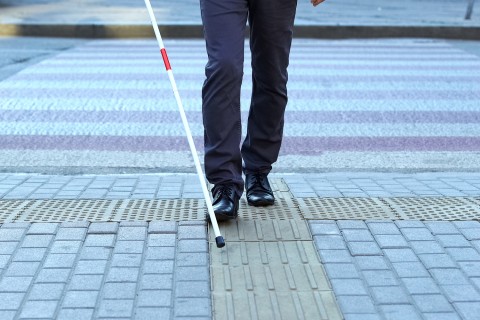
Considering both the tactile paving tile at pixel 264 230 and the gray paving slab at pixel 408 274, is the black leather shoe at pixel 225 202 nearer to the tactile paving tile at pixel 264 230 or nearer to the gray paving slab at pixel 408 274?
the tactile paving tile at pixel 264 230

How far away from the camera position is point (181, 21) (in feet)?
→ 43.2

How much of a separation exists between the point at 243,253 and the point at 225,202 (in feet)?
1.20

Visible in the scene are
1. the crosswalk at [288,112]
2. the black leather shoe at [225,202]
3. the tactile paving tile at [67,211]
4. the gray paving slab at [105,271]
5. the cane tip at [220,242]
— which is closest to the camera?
the gray paving slab at [105,271]

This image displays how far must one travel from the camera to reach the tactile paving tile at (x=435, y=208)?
420 cm

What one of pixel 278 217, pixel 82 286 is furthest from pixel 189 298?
pixel 278 217

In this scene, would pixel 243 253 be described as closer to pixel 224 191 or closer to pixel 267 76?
pixel 224 191

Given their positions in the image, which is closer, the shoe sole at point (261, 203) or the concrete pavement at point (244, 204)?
the concrete pavement at point (244, 204)

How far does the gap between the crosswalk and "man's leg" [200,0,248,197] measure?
1432 millimetres

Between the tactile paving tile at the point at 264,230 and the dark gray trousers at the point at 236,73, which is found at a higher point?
the dark gray trousers at the point at 236,73

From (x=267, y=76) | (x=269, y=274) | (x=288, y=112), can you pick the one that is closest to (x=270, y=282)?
(x=269, y=274)

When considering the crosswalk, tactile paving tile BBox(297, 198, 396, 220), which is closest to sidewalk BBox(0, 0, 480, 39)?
the crosswalk

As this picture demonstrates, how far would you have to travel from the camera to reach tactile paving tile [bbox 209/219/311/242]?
153 inches

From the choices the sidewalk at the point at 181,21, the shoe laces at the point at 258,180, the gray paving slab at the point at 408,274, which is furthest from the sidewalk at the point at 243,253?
the sidewalk at the point at 181,21

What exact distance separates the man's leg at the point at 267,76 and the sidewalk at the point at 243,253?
0.28 metres
